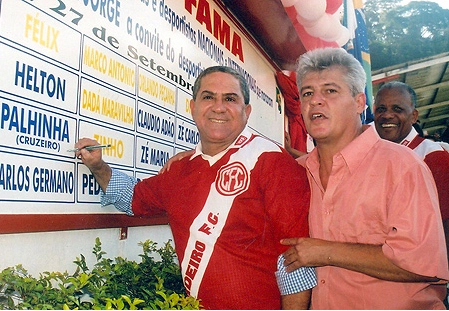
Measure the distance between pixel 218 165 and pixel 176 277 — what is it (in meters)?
0.62

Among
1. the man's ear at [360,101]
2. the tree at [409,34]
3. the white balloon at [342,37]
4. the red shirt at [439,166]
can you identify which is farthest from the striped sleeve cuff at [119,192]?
the tree at [409,34]

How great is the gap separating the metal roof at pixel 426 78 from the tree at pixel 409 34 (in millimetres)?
6850

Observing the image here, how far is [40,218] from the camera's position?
1993 mm

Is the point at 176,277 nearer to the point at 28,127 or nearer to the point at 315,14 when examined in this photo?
the point at 28,127

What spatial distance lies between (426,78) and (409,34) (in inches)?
463

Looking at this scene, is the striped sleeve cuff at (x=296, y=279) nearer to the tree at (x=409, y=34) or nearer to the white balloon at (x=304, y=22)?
the white balloon at (x=304, y=22)

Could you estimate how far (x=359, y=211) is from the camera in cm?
192

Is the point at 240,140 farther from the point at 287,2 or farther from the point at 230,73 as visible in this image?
the point at 287,2

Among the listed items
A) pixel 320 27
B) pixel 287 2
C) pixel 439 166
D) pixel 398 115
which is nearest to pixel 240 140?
pixel 439 166

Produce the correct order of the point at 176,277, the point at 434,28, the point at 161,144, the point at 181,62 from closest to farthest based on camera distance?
the point at 176,277 → the point at 161,144 → the point at 181,62 → the point at 434,28

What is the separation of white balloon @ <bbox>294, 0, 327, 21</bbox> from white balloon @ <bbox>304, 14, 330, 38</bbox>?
92mm

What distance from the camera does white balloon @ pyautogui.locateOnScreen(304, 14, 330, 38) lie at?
523cm

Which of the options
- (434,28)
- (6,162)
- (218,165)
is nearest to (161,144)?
(218,165)

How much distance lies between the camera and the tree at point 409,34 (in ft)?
63.8
